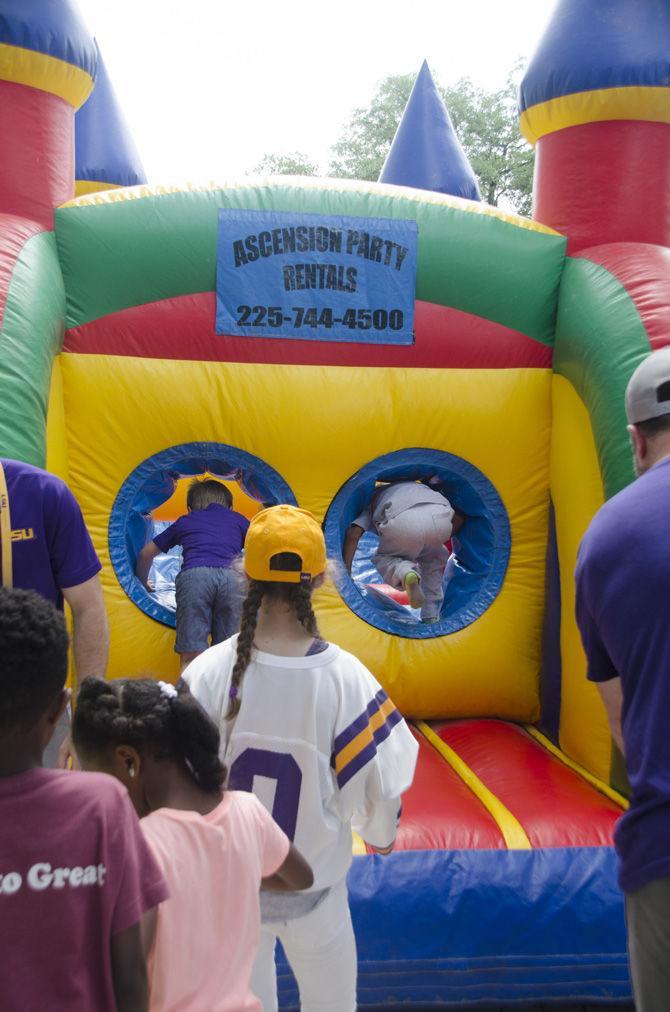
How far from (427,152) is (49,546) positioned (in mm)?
6228

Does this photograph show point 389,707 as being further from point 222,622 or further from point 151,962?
point 222,622

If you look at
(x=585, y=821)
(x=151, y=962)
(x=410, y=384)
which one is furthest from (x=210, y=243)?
(x=151, y=962)

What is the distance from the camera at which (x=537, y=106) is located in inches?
136

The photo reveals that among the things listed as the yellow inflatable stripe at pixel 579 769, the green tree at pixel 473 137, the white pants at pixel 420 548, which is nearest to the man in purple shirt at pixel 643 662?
the yellow inflatable stripe at pixel 579 769

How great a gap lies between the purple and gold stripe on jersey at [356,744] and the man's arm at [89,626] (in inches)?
23.7

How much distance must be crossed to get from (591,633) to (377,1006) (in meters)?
1.42

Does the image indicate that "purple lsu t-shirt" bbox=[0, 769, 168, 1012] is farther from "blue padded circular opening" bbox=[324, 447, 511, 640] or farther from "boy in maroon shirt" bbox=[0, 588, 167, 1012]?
"blue padded circular opening" bbox=[324, 447, 511, 640]

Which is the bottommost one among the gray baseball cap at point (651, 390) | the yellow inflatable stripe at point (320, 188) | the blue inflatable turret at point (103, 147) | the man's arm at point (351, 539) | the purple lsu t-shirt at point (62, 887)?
the purple lsu t-shirt at point (62, 887)

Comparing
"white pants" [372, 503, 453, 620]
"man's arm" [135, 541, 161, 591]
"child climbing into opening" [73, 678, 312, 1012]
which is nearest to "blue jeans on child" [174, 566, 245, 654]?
"man's arm" [135, 541, 161, 591]

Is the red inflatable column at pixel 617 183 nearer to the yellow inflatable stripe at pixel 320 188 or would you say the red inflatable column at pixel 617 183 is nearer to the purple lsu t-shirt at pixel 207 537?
the yellow inflatable stripe at pixel 320 188

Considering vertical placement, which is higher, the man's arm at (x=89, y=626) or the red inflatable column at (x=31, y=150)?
the red inflatable column at (x=31, y=150)

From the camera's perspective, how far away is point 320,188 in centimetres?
330

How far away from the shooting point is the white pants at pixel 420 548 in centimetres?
337

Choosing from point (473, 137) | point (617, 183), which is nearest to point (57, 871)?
point (617, 183)
